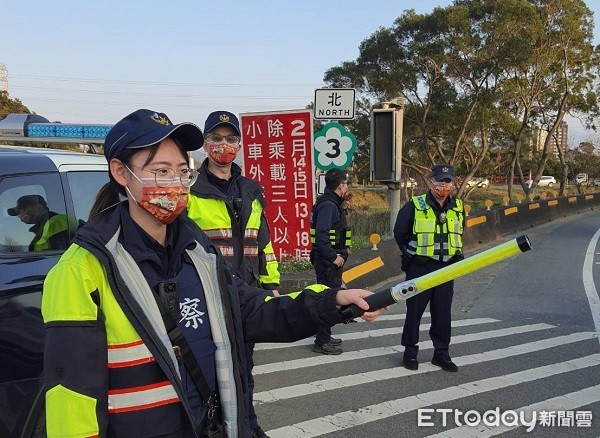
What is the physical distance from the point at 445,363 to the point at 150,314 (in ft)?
14.1

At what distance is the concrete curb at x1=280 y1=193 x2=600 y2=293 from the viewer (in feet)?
27.7

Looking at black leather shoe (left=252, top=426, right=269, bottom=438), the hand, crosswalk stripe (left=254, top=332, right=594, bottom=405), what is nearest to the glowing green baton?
the hand

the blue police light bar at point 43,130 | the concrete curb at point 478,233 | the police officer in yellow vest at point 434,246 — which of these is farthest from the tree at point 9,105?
the police officer in yellow vest at point 434,246

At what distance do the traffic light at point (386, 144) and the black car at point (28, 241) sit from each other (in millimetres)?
6069

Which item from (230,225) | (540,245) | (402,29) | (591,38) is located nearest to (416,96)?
(402,29)

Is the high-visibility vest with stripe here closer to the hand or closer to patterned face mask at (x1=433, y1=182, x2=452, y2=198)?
the hand

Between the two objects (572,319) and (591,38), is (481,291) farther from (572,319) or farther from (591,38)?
(591,38)

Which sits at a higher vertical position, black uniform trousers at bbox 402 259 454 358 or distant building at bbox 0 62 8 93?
distant building at bbox 0 62 8 93

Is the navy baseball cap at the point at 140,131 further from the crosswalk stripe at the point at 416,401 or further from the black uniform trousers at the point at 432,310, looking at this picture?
the black uniform trousers at the point at 432,310

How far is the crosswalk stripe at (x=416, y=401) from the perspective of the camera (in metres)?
4.05

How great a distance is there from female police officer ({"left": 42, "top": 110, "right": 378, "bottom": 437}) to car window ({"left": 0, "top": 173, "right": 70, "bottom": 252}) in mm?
1471

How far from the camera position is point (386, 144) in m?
9.23

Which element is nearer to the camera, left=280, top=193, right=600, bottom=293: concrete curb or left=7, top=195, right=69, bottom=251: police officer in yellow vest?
left=7, top=195, right=69, bottom=251: police officer in yellow vest

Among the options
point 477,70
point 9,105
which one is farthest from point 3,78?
point 477,70
